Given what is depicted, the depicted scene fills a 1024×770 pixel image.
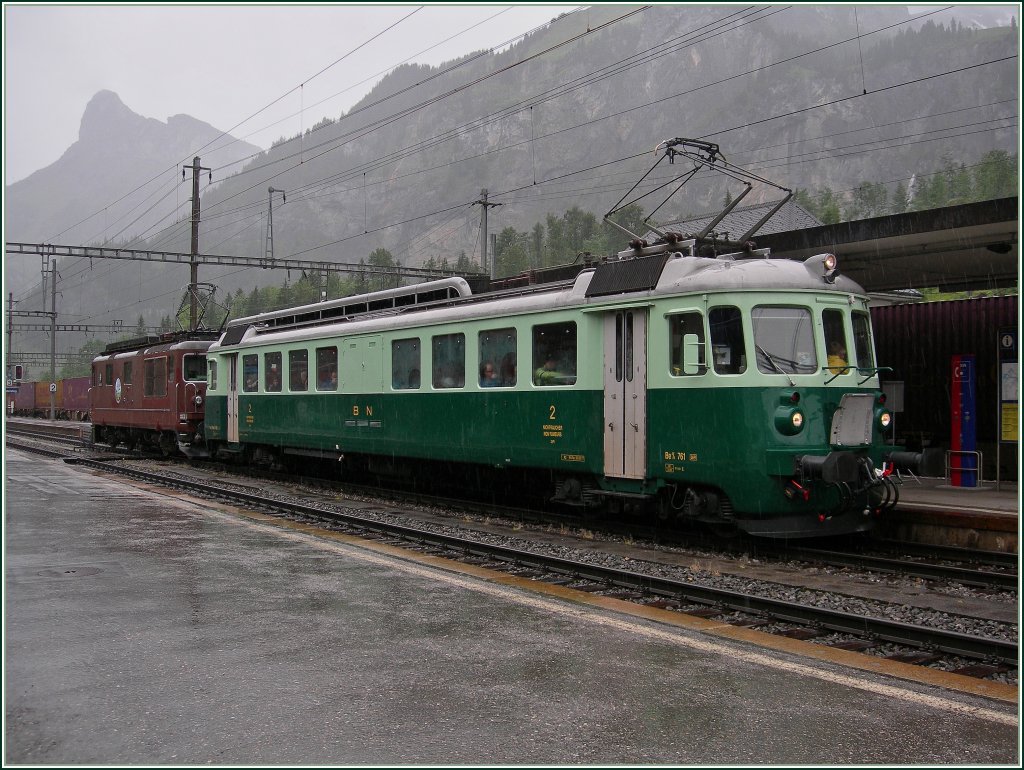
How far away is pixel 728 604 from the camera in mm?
7770

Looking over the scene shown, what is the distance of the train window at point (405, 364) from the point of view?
581 inches

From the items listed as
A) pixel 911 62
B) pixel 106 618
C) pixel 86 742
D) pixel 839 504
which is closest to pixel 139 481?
pixel 106 618

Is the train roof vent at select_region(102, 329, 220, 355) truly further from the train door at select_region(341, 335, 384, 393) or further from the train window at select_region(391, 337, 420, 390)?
the train window at select_region(391, 337, 420, 390)

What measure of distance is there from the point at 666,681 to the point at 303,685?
7.14 feet

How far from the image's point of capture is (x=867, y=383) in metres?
10.6

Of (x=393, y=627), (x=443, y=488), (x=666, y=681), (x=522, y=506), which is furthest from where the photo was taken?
(x=443, y=488)

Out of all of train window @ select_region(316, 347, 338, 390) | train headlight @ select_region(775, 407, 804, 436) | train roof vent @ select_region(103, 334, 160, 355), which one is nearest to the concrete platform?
train headlight @ select_region(775, 407, 804, 436)

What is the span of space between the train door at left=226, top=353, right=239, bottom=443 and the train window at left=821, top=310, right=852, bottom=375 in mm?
14178

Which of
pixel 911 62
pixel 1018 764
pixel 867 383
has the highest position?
pixel 911 62

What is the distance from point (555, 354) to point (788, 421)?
3.35m

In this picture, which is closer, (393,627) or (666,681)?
(666,681)

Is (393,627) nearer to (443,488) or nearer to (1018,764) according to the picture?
(1018,764)

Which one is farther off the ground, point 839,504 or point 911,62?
point 911,62

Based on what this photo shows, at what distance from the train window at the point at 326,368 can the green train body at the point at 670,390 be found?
250cm
